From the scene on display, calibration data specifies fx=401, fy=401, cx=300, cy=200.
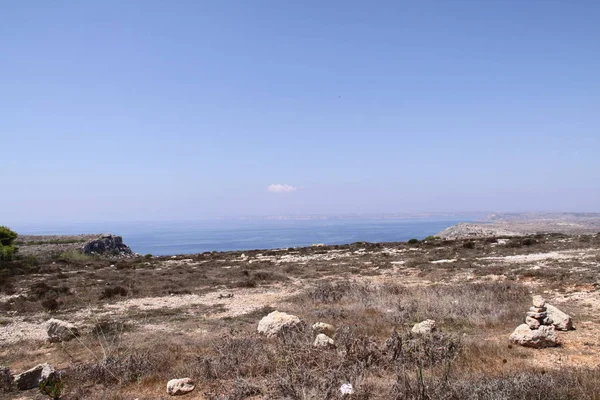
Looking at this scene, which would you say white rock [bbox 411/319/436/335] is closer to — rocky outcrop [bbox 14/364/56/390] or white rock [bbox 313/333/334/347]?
white rock [bbox 313/333/334/347]

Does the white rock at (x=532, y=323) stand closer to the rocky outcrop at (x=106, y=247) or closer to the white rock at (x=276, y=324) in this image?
the white rock at (x=276, y=324)

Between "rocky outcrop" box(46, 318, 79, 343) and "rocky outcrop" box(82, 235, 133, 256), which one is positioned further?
"rocky outcrop" box(82, 235, 133, 256)

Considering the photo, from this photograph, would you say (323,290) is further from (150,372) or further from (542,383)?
(542,383)

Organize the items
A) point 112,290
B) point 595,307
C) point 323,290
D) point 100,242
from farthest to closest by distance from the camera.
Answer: point 100,242 < point 112,290 < point 323,290 < point 595,307

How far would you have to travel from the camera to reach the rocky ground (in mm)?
5691

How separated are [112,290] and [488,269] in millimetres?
17148

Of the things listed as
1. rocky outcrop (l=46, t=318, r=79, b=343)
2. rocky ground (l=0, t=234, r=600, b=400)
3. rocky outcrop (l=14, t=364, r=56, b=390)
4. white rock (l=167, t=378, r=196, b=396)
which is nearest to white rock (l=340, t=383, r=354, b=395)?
rocky ground (l=0, t=234, r=600, b=400)

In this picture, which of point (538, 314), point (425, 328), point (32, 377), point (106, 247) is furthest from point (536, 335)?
point (106, 247)

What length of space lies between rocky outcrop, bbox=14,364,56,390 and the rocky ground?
6.3 inches

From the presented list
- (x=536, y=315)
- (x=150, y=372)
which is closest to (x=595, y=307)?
(x=536, y=315)

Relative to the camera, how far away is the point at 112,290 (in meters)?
17.7

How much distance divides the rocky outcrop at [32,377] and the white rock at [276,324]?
14.0 feet

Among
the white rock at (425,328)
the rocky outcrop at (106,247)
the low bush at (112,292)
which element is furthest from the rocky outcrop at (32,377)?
the rocky outcrop at (106,247)

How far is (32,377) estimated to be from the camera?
7.00 metres
